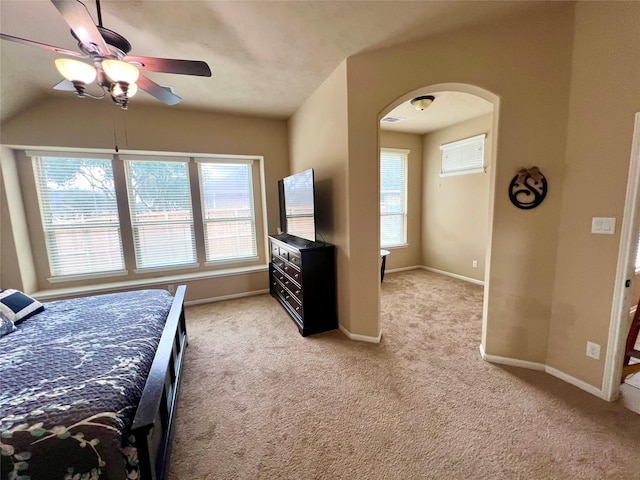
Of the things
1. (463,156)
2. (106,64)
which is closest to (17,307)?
(106,64)

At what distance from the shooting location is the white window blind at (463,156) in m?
4.22

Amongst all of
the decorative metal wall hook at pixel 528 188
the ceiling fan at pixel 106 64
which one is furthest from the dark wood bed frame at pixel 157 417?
the decorative metal wall hook at pixel 528 188

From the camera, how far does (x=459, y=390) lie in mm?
2012

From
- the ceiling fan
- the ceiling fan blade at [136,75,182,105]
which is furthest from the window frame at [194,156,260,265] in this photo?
the ceiling fan

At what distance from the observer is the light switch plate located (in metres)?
1.76

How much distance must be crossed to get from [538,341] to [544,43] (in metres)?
2.32

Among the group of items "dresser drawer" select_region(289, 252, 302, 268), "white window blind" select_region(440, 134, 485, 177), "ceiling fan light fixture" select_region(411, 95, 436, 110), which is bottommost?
"dresser drawer" select_region(289, 252, 302, 268)

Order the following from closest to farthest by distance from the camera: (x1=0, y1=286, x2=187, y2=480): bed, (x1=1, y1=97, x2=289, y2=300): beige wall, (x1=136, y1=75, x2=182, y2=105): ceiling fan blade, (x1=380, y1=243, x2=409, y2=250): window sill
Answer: (x1=0, y1=286, x2=187, y2=480): bed < (x1=136, y1=75, x2=182, y2=105): ceiling fan blade < (x1=1, y1=97, x2=289, y2=300): beige wall < (x1=380, y1=243, x2=409, y2=250): window sill

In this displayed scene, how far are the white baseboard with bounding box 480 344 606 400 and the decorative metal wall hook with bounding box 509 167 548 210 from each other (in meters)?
1.32

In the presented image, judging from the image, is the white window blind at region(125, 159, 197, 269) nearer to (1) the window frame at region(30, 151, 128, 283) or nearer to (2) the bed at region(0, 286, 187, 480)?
(1) the window frame at region(30, 151, 128, 283)

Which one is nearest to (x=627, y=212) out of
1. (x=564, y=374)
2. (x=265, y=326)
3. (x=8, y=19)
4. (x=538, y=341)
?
(x=538, y=341)

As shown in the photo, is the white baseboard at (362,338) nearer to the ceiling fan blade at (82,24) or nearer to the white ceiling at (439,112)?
the white ceiling at (439,112)

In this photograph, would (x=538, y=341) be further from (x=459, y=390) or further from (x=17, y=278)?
(x=17, y=278)

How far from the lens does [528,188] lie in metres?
2.07
